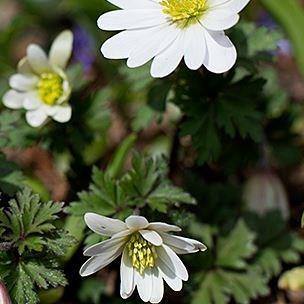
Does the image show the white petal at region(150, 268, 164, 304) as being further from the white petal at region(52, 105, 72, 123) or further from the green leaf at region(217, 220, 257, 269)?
the white petal at region(52, 105, 72, 123)

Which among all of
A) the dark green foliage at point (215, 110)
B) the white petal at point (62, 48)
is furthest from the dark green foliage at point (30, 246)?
the white petal at point (62, 48)

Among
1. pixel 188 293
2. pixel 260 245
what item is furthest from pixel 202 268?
pixel 260 245

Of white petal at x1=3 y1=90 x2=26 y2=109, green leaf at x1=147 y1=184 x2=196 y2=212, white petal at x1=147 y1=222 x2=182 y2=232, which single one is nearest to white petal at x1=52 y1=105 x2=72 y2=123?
white petal at x1=3 y1=90 x2=26 y2=109

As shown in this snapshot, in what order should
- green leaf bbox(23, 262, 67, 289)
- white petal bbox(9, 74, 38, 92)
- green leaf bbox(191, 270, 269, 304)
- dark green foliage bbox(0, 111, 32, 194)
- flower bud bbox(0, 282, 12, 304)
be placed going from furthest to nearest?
white petal bbox(9, 74, 38, 92)
green leaf bbox(191, 270, 269, 304)
dark green foliage bbox(0, 111, 32, 194)
green leaf bbox(23, 262, 67, 289)
flower bud bbox(0, 282, 12, 304)

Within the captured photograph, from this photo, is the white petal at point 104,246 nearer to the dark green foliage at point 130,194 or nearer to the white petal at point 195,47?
the dark green foliage at point 130,194

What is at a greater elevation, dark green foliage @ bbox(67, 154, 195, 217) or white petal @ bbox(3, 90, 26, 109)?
white petal @ bbox(3, 90, 26, 109)

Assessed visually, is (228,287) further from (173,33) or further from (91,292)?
A: (173,33)

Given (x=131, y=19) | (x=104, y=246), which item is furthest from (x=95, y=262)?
(x=131, y=19)
